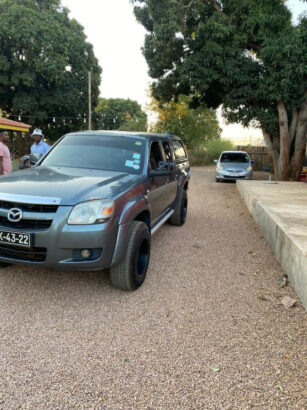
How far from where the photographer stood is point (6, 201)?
285 cm

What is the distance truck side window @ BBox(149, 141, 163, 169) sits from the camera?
14.0ft

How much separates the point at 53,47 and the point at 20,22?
112 inches

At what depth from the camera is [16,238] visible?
2799 mm

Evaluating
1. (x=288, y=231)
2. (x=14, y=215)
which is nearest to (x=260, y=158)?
(x=288, y=231)

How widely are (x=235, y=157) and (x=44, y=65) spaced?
18.2m

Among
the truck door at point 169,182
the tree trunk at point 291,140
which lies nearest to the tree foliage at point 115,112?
the tree trunk at point 291,140

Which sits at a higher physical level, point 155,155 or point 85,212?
point 155,155

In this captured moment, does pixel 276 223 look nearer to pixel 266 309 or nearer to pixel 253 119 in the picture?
pixel 266 309

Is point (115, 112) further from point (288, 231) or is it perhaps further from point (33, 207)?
point (33, 207)

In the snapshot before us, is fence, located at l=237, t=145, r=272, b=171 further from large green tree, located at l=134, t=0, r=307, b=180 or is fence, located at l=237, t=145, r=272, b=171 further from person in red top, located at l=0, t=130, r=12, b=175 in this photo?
person in red top, located at l=0, t=130, r=12, b=175

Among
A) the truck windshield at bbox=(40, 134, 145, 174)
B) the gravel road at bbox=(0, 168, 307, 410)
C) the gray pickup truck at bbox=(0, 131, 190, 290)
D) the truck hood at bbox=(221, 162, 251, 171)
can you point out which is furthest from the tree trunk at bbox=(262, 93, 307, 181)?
the gray pickup truck at bbox=(0, 131, 190, 290)

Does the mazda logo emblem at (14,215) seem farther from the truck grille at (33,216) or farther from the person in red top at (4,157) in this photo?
the person in red top at (4,157)

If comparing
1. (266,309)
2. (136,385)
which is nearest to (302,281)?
(266,309)

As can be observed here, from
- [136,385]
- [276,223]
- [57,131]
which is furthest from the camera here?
[57,131]
